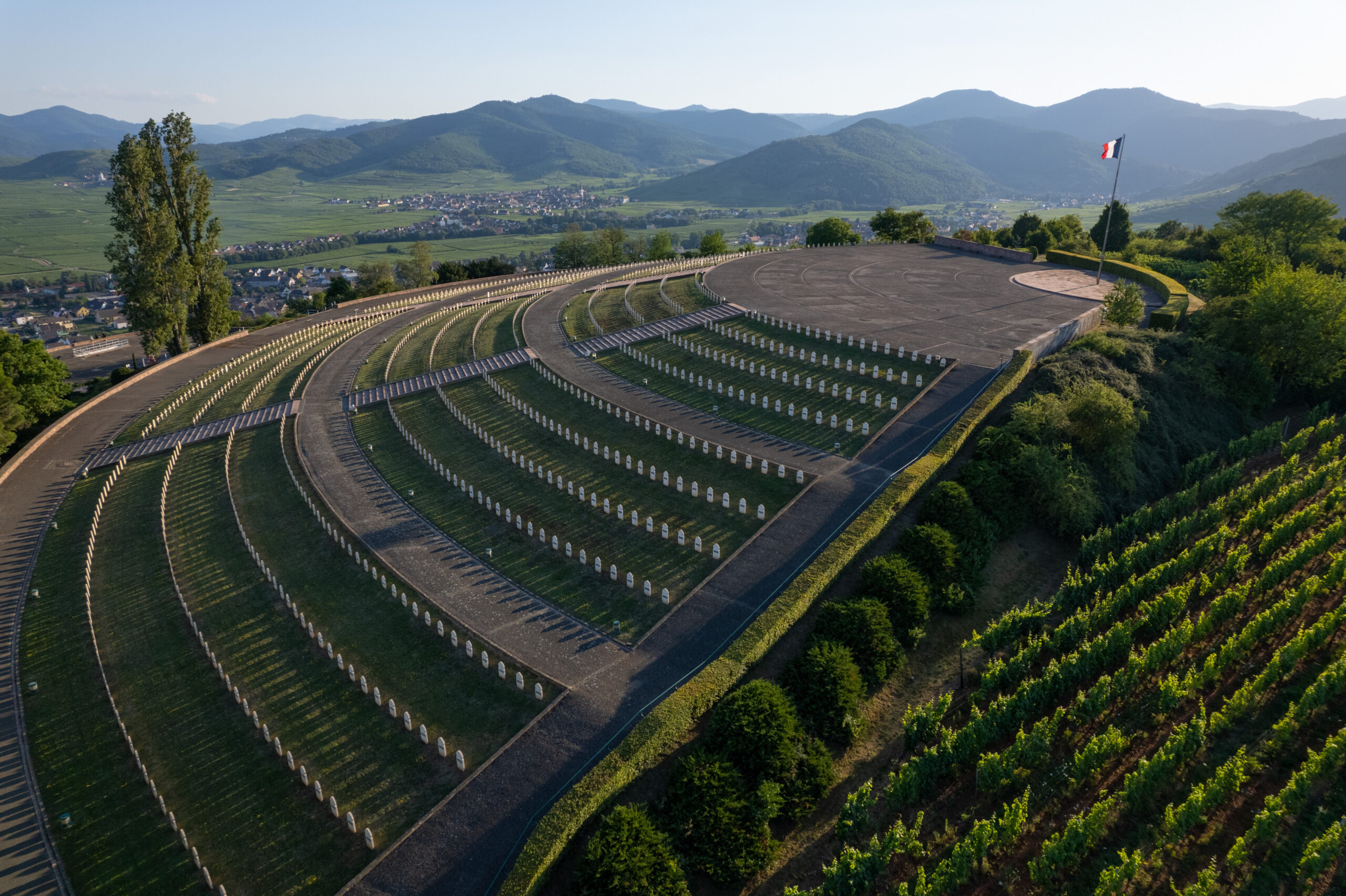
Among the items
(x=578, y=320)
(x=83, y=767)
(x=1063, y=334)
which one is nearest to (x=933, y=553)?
(x=1063, y=334)

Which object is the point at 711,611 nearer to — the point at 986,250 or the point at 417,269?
the point at 986,250

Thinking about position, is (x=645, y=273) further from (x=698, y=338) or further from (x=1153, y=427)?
(x=1153, y=427)

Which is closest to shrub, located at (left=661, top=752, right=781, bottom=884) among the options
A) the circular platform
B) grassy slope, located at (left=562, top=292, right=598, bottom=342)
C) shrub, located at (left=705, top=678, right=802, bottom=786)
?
shrub, located at (left=705, top=678, right=802, bottom=786)

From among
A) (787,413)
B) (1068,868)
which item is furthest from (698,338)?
(1068,868)

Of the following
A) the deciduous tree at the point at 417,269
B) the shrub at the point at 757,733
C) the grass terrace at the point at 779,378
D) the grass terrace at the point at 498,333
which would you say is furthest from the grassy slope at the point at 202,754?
the deciduous tree at the point at 417,269

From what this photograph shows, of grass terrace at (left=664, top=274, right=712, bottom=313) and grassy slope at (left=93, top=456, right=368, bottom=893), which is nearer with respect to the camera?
grassy slope at (left=93, top=456, right=368, bottom=893)

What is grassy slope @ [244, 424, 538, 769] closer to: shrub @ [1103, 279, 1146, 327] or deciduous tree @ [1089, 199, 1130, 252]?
shrub @ [1103, 279, 1146, 327]
